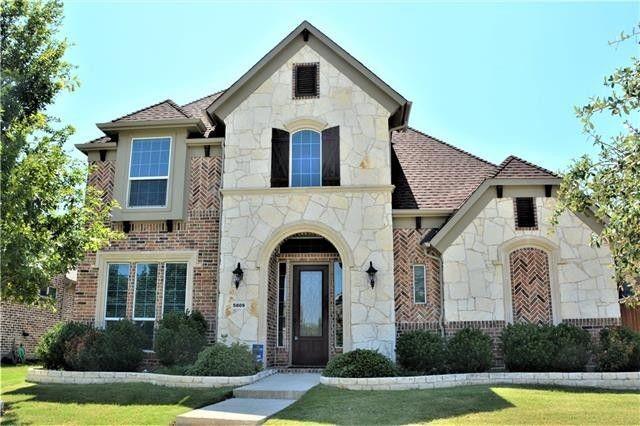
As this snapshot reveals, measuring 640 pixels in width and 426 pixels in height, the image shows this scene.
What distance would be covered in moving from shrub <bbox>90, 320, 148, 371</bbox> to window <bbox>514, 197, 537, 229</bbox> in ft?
33.8

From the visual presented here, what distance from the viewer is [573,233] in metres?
14.3

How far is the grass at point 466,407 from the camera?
350 inches

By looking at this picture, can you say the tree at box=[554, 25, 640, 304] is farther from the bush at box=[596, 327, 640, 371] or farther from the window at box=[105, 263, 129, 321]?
the window at box=[105, 263, 129, 321]

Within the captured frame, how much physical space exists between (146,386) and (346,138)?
8114 mm

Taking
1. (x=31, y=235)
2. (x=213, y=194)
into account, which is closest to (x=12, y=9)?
(x=31, y=235)

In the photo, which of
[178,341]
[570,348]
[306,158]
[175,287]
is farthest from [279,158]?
[570,348]

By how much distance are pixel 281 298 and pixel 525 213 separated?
7.12 m

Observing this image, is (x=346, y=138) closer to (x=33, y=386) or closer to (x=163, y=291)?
(x=163, y=291)

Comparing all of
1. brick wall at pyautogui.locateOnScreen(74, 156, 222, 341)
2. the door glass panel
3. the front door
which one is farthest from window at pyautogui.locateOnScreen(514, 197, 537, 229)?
brick wall at pyautogui.locateOnScreen(74, 156, 222, 341)

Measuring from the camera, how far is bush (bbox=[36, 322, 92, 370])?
1434cm

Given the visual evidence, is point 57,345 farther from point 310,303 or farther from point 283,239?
point 310,303

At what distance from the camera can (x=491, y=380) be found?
40.7ft

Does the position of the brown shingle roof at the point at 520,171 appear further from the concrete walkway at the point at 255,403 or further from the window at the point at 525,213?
the concrete walkway at the point at 255,403

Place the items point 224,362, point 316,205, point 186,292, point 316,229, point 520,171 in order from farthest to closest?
point 186,292 → point 316,205 → point 316,229 → point 520,171 → point 224,362
